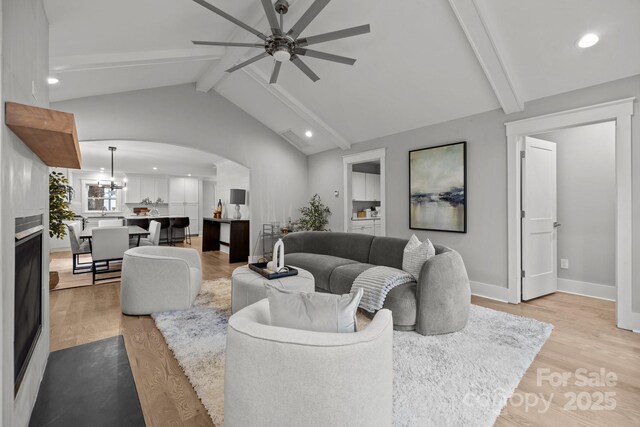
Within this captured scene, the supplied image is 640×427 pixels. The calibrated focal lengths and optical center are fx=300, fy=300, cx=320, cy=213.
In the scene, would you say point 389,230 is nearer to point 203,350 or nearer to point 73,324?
point 203,350

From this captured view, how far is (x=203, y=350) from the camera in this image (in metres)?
2.35

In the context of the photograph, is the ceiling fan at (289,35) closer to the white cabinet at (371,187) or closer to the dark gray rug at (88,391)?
the dark gray rug at (88,391)

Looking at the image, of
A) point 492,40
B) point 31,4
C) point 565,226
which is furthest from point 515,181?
point 31,4

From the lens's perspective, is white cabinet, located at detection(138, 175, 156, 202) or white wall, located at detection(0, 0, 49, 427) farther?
white cabinet, located at detection(138, 175, 156, 202)

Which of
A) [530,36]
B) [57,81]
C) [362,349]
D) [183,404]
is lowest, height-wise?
[183,404]

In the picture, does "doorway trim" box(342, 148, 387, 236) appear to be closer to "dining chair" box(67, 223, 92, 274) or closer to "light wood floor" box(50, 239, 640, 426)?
"light wood floor" box(50, 239, 640, 426)

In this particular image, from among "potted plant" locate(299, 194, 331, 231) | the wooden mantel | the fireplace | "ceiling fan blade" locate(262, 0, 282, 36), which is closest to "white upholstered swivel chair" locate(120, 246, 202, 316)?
the fireplace

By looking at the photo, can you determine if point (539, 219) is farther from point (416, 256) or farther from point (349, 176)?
point (349, 176)

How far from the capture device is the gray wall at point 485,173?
9.70 ft

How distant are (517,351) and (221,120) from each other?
19.1ft

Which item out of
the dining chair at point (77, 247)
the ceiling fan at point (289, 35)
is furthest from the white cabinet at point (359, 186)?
the dining chair at point (77, 247)

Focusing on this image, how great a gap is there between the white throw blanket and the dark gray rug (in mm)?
1874

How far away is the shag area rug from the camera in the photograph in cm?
169

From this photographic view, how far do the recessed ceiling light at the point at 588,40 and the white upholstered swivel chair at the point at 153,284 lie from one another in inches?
174
